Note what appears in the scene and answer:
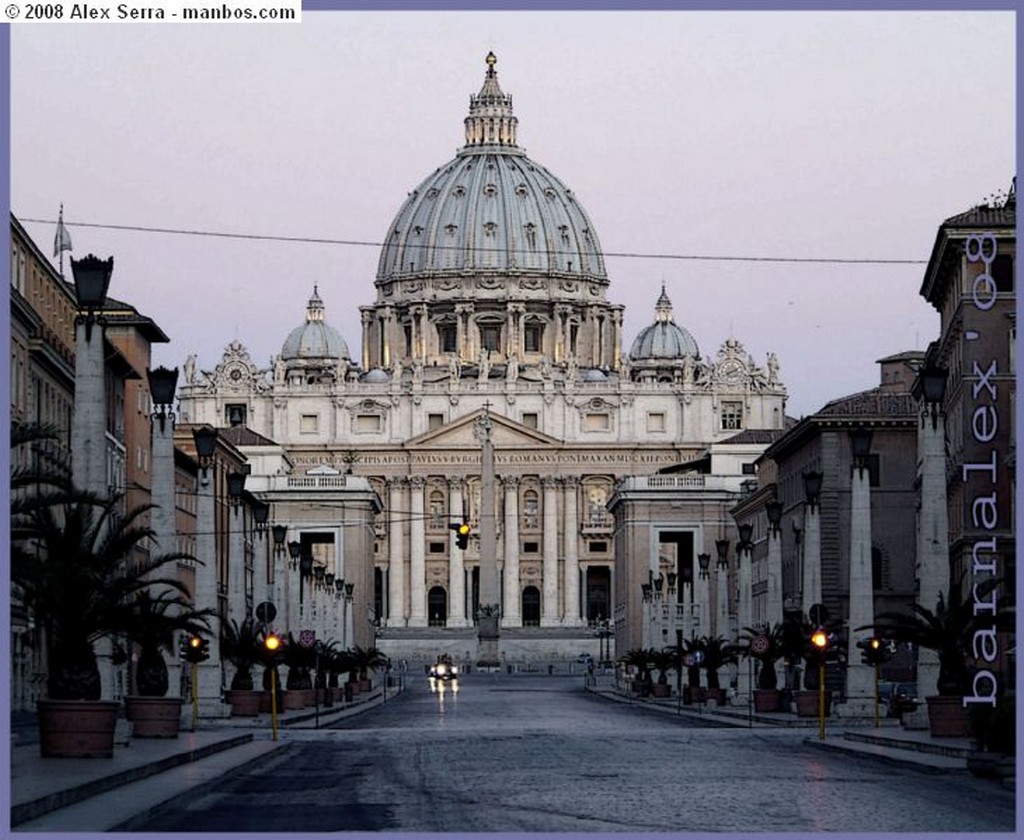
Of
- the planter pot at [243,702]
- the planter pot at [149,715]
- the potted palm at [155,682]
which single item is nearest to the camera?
the potted palm at [155,682]

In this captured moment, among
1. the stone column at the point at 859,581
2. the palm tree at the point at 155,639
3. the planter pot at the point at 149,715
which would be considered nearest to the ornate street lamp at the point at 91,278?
the palm tree at the point at 155,639

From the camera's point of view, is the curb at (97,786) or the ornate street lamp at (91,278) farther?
the ornate street lamp at (91,278)

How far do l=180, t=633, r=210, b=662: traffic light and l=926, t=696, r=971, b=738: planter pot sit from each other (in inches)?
521

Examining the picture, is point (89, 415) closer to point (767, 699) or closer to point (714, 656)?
point (767, 699)

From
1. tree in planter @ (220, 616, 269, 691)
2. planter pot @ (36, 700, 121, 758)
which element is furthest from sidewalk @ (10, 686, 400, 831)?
tree in planter @ (220, 616, 269, 691)

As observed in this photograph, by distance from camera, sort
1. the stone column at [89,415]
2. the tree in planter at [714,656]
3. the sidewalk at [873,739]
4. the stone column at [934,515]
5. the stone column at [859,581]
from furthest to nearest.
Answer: the tree in planter at [714,656]
the stone column at [859,581]
the stone column at [934,515]
the sidewalk at [873,739]
the stone column at [89,415]

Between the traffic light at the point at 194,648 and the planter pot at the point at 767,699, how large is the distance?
743 inches

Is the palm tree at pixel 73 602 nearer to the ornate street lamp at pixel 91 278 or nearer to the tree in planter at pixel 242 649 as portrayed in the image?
the ornate street lamp at pixel 91 278

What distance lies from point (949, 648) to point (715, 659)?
3718 cm

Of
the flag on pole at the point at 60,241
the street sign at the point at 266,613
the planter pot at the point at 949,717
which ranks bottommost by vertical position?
the planter pot at the point at 949,717

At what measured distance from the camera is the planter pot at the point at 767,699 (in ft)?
229

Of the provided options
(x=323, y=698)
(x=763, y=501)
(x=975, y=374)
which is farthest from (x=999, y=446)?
(x=763, y=501)

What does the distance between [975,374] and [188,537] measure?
4414 centimetres

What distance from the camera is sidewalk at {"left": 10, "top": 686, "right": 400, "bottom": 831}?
25.7 metres
